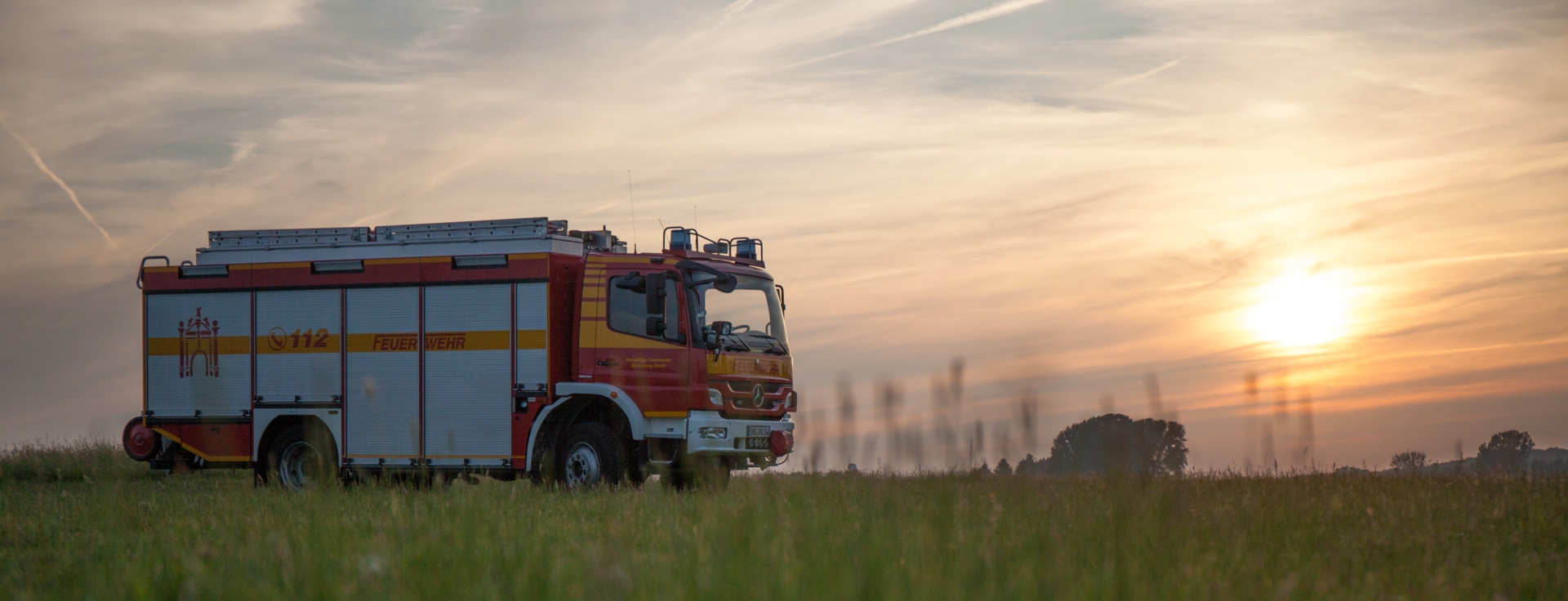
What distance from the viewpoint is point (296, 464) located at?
53.5 feet

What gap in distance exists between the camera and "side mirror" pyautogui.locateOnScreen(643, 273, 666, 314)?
1434 cm

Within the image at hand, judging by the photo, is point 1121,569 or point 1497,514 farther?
point 1497,514

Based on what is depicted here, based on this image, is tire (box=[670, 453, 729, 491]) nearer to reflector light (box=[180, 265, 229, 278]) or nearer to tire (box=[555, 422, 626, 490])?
tire (box=[555, 422, 626, 490])

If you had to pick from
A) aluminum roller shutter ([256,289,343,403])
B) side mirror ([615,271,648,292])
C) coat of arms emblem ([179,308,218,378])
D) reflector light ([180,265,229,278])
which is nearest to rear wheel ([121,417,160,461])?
coat of arms emblem ([179,308,218,378])

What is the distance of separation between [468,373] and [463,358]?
0.22 metres

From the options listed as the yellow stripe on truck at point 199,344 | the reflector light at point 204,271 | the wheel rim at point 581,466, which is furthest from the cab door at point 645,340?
the reflector light at point 204,271

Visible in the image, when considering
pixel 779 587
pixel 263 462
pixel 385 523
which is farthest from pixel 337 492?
pixel 779 587

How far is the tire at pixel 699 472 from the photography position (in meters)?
14.6

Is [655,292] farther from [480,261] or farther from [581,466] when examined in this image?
[480,261]

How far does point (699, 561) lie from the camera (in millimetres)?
6199

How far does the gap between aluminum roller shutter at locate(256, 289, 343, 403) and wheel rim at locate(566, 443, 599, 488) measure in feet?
12.2

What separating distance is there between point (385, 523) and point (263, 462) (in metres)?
8.76

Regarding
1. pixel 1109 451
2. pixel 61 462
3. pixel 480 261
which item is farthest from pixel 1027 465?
pixel 61 462

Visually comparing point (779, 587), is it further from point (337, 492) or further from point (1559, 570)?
point (337, 492)
